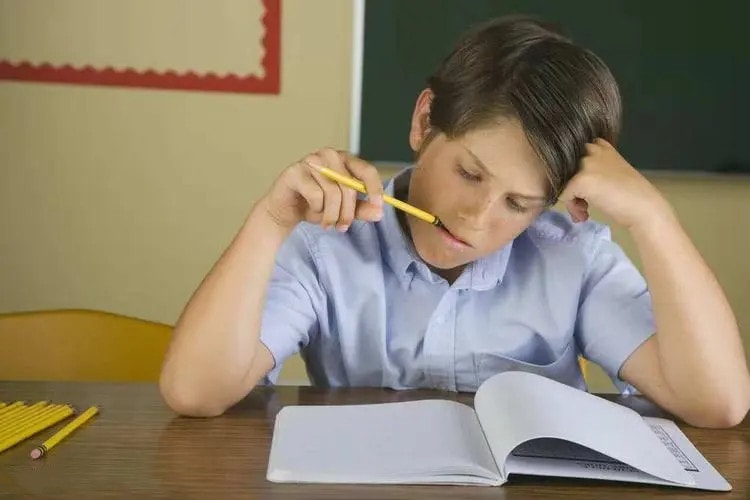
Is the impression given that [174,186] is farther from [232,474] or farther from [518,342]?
[232,474]

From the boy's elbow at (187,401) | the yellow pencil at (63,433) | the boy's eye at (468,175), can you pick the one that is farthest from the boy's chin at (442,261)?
the yellow pencil at (63,433)

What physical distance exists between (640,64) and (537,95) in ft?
3.53

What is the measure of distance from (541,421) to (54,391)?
55 centimetres

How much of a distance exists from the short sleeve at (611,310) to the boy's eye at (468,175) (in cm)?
24

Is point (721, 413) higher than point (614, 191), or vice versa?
point (614, 191)

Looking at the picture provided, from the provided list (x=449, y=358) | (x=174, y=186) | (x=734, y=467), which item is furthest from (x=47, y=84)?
(x=734, y=467)

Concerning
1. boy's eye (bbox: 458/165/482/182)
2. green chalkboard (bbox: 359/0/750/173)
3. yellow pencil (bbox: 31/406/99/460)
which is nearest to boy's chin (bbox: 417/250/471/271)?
boy's eye (bbox: 458/165/482/182)

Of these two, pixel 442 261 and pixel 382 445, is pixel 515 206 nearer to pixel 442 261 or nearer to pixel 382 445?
pixel 442 261

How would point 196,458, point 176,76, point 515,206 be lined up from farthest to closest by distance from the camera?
1. point 176,76
2. point 515,206
3. point 196,458

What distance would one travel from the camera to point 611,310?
1.08 m

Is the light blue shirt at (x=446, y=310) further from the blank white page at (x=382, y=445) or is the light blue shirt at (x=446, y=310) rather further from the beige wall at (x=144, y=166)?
the beige wall at (x=144, y=166)

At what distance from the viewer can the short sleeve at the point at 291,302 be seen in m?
1.02

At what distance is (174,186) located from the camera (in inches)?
76.0

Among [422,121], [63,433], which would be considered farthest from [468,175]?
[63,433]
